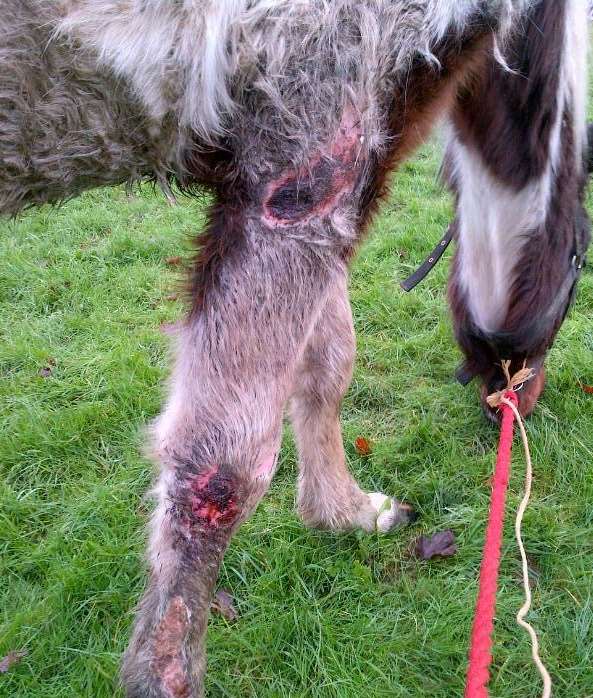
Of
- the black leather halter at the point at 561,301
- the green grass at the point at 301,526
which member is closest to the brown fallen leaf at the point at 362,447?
the green grass at the point at 301,526

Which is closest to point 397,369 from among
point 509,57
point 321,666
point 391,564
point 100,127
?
point 391,564

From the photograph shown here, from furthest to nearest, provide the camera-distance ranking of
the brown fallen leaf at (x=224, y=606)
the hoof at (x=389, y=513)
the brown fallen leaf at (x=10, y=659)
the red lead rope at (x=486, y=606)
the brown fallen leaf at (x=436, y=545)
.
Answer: the hoof at (x=389, y=513) < the brown fallen leaf at (x=436, y=545) < the brown fallen leaf at (x=224, y=606) < the brown fallen leaf at (x=10, y=659) < the red lead rope at (x=486, y=606)

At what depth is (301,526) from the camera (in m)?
2.52

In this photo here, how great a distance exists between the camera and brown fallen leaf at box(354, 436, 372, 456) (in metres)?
2.87

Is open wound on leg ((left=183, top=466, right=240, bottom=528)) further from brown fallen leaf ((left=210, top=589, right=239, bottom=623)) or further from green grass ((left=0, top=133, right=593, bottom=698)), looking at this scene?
brown fallen leaf ((left=210, top=589, right=239, bottom=623))

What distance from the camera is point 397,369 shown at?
3387 millimetres

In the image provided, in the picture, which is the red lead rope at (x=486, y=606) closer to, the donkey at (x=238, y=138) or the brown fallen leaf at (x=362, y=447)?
the donkey at (x=238, y=138)

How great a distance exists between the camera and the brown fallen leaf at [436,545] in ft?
Answer: 7.83

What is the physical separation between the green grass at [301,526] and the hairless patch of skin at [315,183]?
0.42 metres

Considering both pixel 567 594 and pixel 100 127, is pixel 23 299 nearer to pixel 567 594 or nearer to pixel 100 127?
pixel 100 127

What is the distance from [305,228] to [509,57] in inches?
29.3

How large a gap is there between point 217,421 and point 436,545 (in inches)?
52.6

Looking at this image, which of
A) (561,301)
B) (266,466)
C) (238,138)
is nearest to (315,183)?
(238,138)

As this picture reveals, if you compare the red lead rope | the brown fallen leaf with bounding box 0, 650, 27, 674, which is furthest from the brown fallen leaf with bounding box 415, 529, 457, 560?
the brown fallen leaf with bounding box 0, 650, 27, 674
